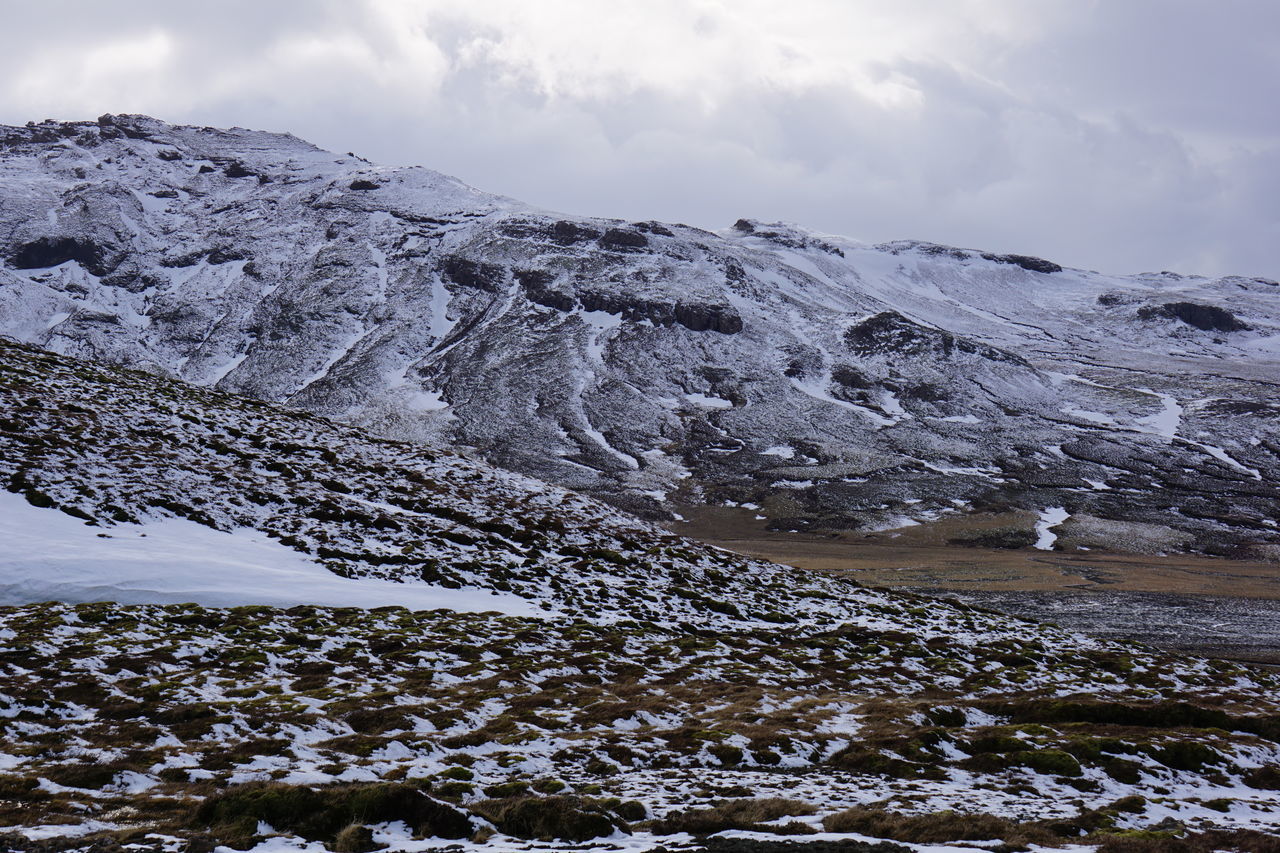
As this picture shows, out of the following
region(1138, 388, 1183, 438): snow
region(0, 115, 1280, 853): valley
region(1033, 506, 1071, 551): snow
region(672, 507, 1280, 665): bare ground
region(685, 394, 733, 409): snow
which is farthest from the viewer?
region(685, 394, 733, 409): snow

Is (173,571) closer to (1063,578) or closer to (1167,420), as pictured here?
(1063,578)

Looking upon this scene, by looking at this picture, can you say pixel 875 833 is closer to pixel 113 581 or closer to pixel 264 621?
pixel 264 621

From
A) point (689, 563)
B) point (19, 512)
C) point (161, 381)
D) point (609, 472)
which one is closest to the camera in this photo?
point (19, 512)

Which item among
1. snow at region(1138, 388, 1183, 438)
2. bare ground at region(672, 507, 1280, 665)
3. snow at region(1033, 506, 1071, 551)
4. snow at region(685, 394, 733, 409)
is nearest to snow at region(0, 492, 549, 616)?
bare ground at region(672, 507, 1280, 665)

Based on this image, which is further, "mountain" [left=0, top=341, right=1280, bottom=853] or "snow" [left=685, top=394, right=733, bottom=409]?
"snow" [left=685, top=394, right=733, bottom=409]

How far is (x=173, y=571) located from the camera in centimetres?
3011

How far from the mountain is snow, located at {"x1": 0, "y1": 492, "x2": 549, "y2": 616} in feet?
0.41

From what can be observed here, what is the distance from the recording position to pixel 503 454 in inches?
6024

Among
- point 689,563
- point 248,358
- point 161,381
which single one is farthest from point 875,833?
point 248,358

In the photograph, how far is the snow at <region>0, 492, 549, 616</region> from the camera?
91.8 ft

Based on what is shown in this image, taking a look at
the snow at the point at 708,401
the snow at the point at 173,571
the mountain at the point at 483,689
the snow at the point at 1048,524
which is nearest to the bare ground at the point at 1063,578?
the snow at the point at 1048,524

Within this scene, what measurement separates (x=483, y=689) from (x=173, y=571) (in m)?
14.4

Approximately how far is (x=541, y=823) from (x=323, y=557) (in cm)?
2590

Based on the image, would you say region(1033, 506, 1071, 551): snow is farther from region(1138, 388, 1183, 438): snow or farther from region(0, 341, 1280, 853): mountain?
region(0, 341, 1280, 853): mountain
